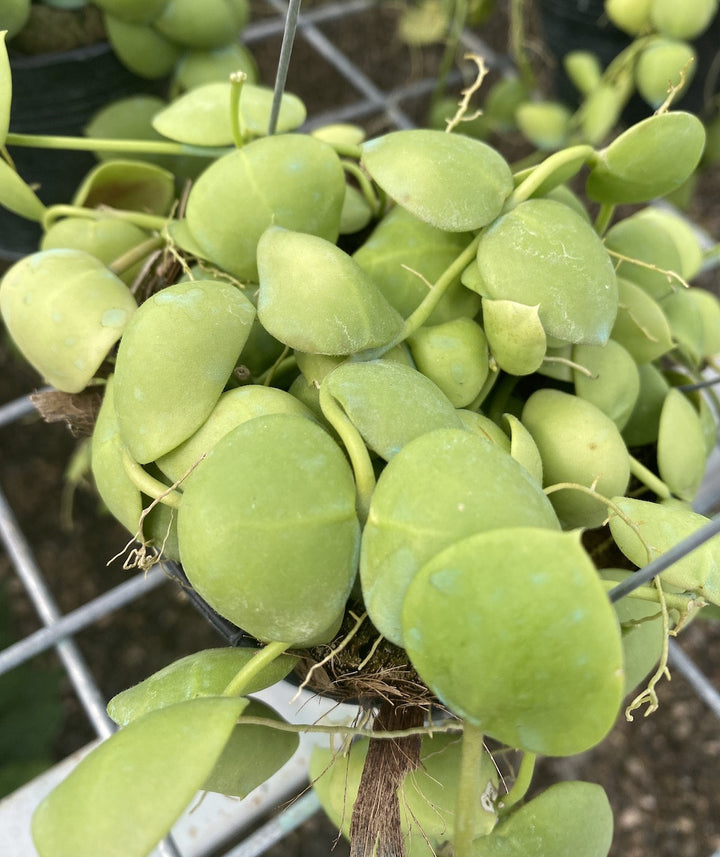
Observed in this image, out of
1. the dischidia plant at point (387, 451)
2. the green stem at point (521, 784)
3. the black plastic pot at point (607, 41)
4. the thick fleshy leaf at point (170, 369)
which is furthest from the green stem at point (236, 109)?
the black plastic pot at point (607, 41)

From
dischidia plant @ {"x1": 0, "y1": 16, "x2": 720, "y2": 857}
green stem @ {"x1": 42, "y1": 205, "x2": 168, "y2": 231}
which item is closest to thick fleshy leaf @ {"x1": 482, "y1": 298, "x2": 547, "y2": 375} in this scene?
dischidia plant @ {"x1": 0, "y1": 16, "x2": 720, "y2": 857}

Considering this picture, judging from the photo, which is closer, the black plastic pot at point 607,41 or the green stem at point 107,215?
the green stem at point 107,215

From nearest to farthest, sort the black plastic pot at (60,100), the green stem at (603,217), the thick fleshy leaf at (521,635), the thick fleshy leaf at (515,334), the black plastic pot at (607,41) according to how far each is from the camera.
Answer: the thick fleshy leaf at (521,635)
the thick fleshy leaf at (515,334)
the green stem at (603,217)
the black plastic pot at (60,100)
the black plastic pot at (607,41)

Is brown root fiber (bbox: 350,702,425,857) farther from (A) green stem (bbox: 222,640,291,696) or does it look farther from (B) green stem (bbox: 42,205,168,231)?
(B) green stem (bbox: 42,205,168,231)

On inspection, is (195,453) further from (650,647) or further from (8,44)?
(8,44)

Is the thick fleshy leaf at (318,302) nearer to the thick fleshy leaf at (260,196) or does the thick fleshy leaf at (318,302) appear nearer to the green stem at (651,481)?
the thick fleshy leaf at (260,196)

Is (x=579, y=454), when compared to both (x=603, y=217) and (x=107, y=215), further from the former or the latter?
(x=107, y=215)
